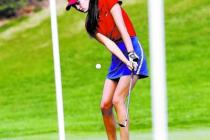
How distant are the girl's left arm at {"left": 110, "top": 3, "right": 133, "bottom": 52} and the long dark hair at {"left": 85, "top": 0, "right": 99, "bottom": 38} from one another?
1.17 ft

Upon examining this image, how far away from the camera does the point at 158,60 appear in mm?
1812

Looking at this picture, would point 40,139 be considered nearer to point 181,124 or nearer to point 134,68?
point 181,124

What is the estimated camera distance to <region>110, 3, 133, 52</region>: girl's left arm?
Answer: 15.6ft

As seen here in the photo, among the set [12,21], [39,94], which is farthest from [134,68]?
[12,21]


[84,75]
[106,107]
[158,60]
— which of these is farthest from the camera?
[84,75]

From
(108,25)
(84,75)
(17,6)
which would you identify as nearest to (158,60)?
(108,25)

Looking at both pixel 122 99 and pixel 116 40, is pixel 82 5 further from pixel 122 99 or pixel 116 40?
pixel 122 99

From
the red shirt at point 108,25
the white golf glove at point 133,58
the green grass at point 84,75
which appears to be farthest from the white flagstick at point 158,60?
the green grass at point 84,75

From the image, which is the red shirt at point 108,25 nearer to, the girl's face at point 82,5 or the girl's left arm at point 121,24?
the girl's face at point 82,5

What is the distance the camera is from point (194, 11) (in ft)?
73.3

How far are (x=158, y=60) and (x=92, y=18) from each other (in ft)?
11.2

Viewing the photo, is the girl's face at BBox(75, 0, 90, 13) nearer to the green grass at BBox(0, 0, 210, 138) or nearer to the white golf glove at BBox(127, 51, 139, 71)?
the white golf glove at BBox(127, 51, 139, 71)

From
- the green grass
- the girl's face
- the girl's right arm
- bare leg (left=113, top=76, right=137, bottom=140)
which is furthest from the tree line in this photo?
the girl's right arm

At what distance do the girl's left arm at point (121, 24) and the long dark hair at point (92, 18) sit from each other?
1.17 ft
